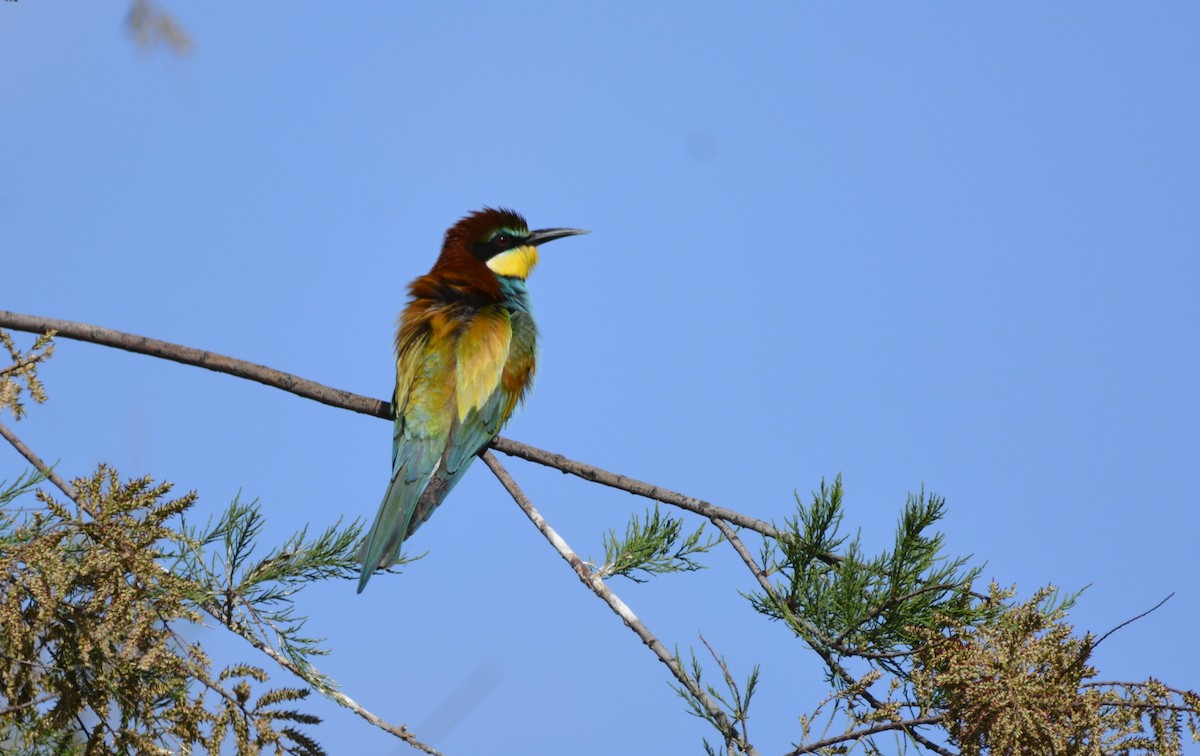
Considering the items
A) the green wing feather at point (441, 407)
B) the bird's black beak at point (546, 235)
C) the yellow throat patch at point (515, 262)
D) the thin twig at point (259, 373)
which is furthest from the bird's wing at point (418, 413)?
the bird's black beak at point (546, 235)

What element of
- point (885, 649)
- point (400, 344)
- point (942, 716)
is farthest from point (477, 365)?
point (942, 716)

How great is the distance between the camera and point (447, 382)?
3707 millimetres

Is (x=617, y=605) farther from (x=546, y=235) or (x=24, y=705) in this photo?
(x=546, y=235)

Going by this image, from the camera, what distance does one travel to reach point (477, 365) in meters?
3.79

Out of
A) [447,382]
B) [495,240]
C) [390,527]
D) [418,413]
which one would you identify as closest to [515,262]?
[495,240]

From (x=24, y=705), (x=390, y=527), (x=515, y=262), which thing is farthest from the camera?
(x=515, y=262)

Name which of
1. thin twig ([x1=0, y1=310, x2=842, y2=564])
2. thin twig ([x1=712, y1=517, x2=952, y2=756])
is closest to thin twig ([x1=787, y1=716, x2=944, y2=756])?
thin twig ([x1=712, y1=517, x2=952, y2=756])

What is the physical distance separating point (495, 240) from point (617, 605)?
2.79 meters

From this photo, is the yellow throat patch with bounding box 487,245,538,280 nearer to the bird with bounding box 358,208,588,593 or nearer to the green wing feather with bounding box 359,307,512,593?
the bird with bounding box 358,208,588,593

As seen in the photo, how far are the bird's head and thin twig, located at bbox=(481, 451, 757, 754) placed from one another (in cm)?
199

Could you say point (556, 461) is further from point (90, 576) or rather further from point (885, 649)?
point (90, 576)

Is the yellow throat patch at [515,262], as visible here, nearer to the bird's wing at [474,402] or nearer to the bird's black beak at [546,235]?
the bird's black beak at [546,235]

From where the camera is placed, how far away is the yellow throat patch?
4762mm

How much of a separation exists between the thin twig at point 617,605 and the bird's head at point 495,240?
1986mm
